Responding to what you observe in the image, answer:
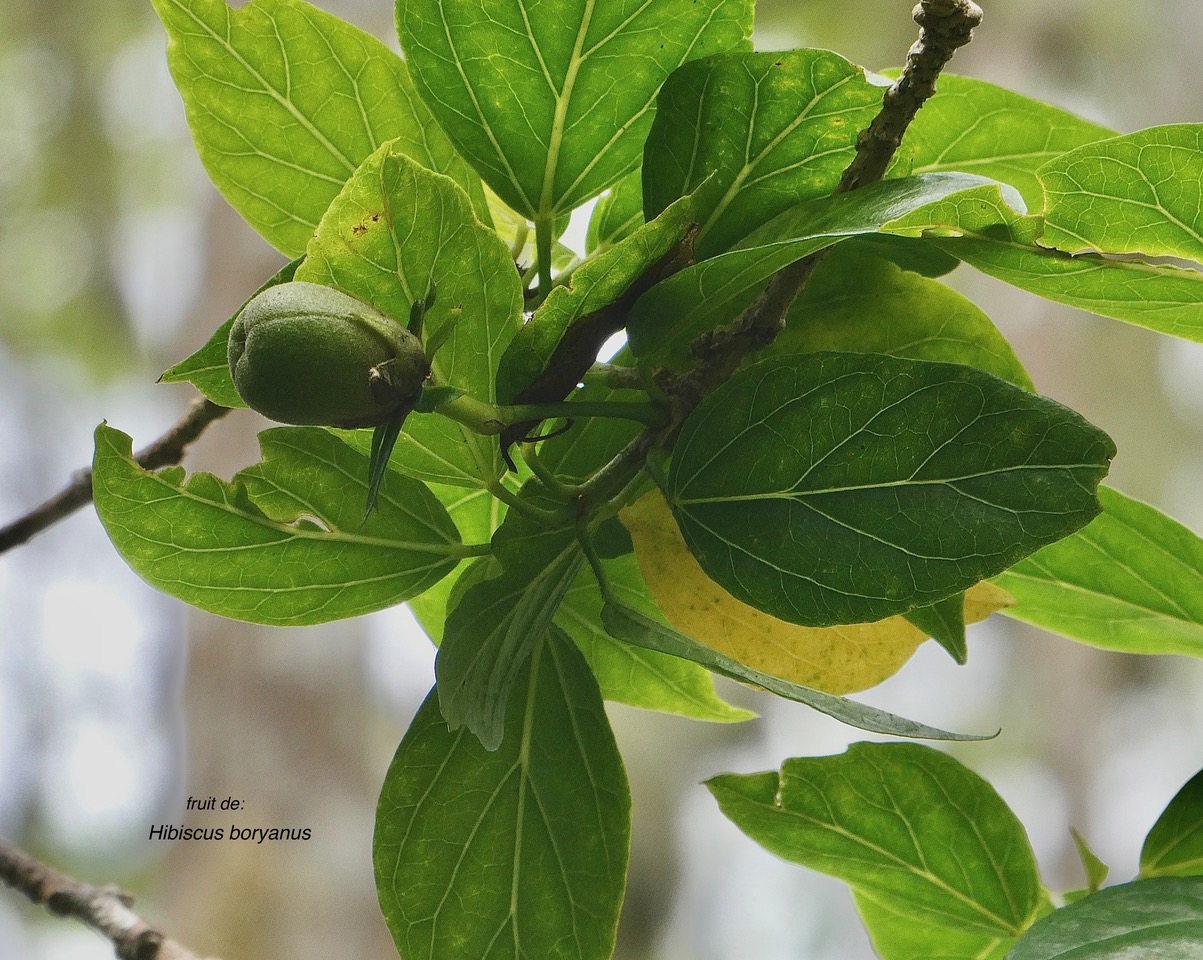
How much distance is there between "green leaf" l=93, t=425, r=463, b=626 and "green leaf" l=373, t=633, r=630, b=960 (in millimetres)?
56

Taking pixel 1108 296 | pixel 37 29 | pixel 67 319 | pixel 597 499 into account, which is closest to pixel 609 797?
pixel 597 499

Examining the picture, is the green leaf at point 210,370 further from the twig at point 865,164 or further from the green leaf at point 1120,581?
the green leaf at point 1120,581

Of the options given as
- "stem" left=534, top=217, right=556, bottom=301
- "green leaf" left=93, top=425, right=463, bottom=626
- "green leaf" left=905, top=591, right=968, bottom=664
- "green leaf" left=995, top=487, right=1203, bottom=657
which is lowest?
"green leaf" left=905, top=591, right=968, bottom=664

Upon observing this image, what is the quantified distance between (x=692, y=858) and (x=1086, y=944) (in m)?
2.72

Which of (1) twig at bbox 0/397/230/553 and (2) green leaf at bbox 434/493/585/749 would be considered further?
(1) twig at bbox 0/397/230/553

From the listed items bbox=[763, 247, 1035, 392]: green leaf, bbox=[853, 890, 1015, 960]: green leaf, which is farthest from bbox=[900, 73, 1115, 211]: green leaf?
bbox=[853, 890, 1015, 960]: green leaf

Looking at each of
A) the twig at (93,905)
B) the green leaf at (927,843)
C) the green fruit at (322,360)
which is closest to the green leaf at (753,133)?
the green fruit at (322,360)

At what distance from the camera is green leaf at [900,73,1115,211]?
393mm

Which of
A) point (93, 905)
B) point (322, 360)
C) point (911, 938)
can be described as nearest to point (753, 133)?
point (322, 360)

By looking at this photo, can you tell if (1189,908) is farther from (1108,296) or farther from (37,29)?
(37,29)

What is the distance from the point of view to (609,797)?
40 centimetres

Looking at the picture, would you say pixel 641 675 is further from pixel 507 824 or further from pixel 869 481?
pixel 869 481

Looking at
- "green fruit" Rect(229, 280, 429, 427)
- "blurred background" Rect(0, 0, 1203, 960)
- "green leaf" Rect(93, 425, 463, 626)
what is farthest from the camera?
"blurred background" Rect(0, 0, 1203, 960)

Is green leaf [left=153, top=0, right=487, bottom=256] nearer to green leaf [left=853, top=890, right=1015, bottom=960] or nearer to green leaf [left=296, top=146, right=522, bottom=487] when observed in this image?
green leaf [left=296, top=146, right=522, bottom=487]
